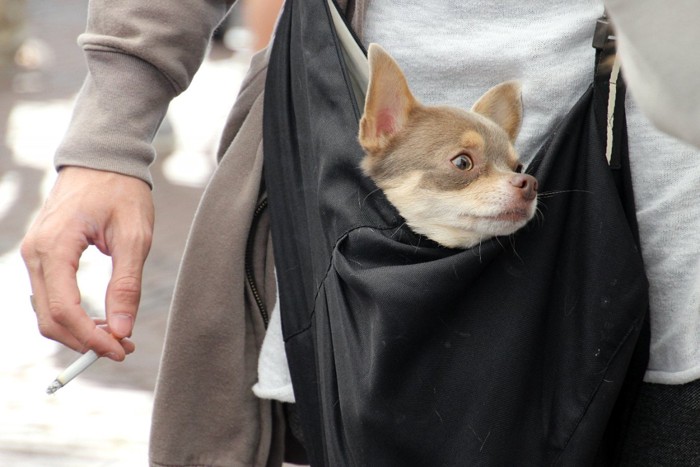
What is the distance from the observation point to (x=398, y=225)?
1.44 metres

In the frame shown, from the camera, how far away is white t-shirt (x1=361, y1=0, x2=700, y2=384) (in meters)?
1.44

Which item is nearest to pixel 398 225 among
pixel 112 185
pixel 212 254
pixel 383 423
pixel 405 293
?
pixel 405 293

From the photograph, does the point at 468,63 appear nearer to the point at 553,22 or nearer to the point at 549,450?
the point at 553,22

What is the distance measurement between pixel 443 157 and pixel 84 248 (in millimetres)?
610

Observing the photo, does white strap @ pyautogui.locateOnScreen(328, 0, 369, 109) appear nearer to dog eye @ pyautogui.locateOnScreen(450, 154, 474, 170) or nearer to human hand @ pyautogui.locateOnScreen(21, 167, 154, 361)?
dog eye @ pyautogui.locateOnScreen(450, 154, 474, 170)

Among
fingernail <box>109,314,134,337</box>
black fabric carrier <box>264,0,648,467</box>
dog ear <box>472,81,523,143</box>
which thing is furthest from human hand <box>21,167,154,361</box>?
dog ear <box>472,81,523,143</box>

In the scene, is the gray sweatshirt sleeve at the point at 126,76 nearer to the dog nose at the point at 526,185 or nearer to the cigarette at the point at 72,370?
the cigarette at the point at 72,370

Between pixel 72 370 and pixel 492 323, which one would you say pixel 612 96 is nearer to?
pixel 492 323

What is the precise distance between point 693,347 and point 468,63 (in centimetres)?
55

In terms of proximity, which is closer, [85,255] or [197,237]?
[197,237]

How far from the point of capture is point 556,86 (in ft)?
4.98

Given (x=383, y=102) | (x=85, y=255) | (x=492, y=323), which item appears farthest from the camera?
(x=85, y=255)

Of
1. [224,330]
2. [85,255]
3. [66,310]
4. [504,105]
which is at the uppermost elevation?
[504,105]

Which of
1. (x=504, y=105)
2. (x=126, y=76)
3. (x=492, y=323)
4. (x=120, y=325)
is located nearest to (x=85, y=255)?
(x=126, y=76)
